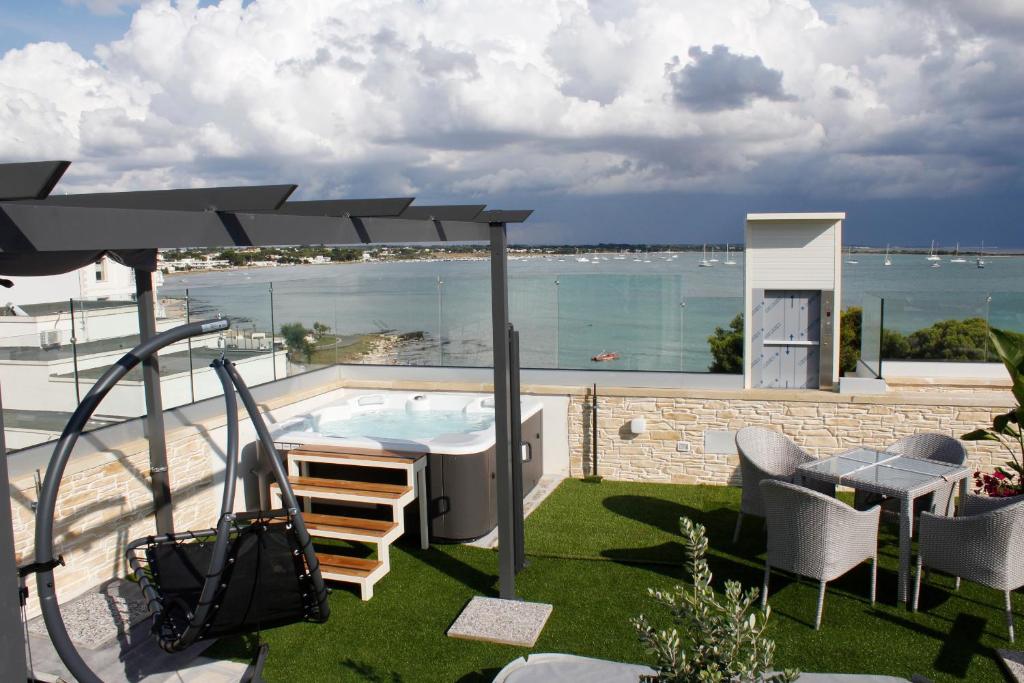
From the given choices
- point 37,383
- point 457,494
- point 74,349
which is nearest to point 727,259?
point 457,494

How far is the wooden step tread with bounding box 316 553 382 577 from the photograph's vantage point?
551 centimetres

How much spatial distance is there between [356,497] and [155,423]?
160 cm

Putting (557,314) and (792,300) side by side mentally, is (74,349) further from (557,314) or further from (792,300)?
(792,300)

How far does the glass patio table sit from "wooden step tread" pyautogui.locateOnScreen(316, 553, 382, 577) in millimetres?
3092

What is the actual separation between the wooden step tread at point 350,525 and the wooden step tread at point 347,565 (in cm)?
19

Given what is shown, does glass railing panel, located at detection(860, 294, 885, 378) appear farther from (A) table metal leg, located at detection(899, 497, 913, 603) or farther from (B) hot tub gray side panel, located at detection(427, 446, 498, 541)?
(B) hot tub gray side panel, located at detection(427, 446, 498, 541)

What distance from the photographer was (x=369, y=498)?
234 inches

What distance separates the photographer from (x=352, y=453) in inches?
256

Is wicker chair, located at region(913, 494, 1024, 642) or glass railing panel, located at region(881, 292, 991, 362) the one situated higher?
glass railing panel, located at region(881, 292, 991, 362)

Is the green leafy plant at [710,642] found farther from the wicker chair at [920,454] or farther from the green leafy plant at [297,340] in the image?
the green leafy plant at [297,340]

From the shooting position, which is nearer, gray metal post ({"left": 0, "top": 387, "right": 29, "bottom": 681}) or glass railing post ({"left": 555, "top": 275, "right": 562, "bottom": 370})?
gray metal post ({"left": 0, "top": 387, "right": 29, "bottom": 681})

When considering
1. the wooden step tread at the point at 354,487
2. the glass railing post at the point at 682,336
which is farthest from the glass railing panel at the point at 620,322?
the wooden step tread at the point at 354,487

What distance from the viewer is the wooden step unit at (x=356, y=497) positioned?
560cm

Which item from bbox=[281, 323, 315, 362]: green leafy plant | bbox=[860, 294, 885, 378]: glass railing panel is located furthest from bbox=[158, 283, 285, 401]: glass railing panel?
bbox=[860, 294, 885, 378]: glass railing panel
